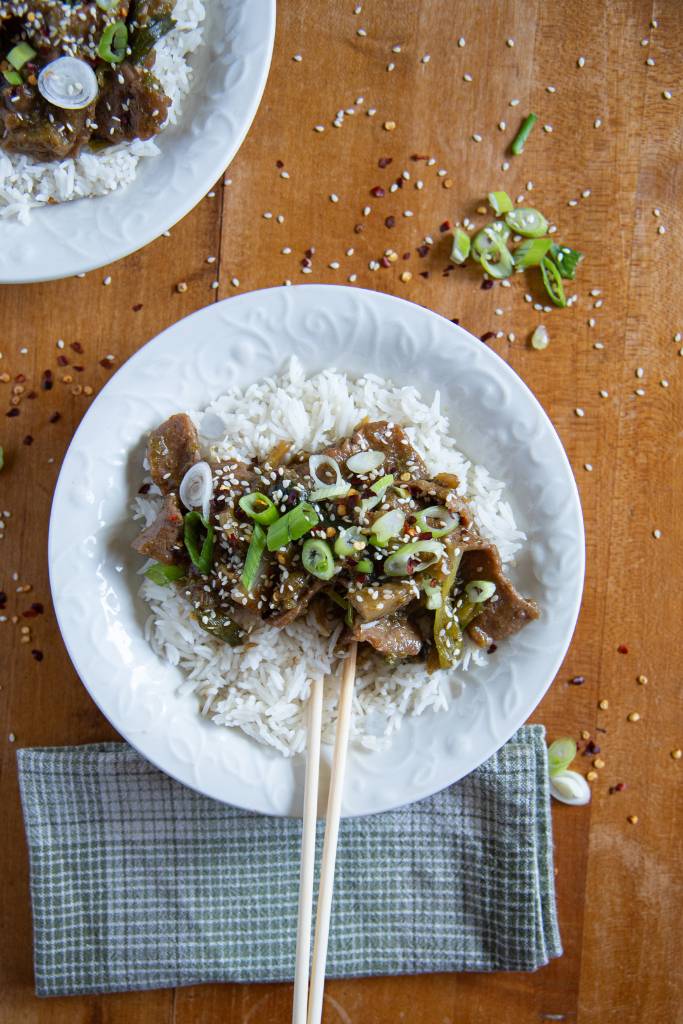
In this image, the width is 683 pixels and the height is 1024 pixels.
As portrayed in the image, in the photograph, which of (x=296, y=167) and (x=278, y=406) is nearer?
(x=278, y=406)

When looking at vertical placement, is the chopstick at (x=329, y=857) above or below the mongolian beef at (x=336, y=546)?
below

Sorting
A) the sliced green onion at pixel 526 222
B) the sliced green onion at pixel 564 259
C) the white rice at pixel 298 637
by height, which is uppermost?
the sliced green onion at pixel 526 222

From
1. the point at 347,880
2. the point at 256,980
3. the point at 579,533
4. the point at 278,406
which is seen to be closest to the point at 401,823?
the point at 347,880

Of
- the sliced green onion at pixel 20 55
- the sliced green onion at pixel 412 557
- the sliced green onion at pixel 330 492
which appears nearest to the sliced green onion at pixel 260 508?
the sliced green onion at pixel 330 492

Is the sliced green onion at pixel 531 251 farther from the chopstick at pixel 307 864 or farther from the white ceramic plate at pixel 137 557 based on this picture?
the chopstick at pixel 307 864

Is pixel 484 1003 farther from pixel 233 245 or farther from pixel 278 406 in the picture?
pixel 233 245

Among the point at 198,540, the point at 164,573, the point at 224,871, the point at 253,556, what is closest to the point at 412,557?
the point at 253,556

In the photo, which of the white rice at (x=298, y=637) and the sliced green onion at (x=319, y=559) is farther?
the white rice at (x=298, y=637)
